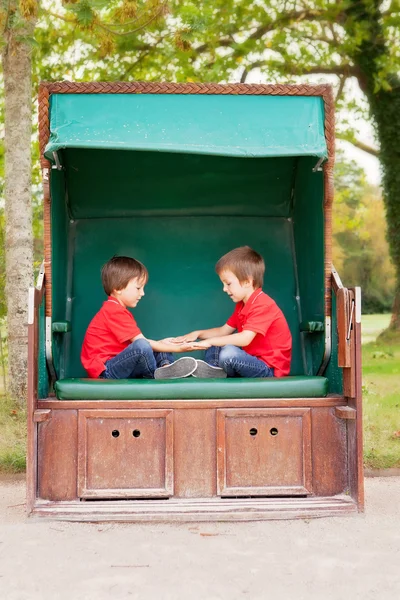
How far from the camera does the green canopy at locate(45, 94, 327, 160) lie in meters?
3.36

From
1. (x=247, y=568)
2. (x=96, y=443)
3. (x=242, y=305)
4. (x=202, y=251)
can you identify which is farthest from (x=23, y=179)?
(x=247, y=568)

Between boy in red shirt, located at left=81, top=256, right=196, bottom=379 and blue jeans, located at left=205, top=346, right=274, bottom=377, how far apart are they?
17cm

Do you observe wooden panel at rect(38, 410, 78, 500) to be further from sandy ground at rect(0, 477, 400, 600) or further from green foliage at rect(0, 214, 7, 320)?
green foliage at rect(0, 214, 7, 320)

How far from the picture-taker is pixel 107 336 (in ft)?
13.0

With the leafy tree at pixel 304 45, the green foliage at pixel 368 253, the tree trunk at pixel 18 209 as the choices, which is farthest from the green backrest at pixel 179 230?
the green foliage at pixel 368 253

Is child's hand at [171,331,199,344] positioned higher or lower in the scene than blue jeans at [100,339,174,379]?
higher

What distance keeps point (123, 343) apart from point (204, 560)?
1440 mm

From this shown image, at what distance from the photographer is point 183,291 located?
14.9 feet

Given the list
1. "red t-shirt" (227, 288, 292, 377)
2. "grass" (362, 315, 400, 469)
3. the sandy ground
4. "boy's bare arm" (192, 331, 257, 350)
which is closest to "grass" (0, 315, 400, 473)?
"grass" (362, 315, 400, 469)

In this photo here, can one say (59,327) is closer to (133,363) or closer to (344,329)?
(133,363)

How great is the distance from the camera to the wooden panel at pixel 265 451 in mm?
3426

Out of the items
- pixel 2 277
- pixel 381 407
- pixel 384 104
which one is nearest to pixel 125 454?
pixel 2 277

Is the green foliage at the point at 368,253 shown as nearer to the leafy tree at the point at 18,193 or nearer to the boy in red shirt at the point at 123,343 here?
the leafy tree at the point at 18,193

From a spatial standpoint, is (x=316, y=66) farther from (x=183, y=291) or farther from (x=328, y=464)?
(x=328, y=464)
